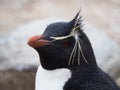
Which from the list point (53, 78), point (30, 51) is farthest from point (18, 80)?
point (53, 78)

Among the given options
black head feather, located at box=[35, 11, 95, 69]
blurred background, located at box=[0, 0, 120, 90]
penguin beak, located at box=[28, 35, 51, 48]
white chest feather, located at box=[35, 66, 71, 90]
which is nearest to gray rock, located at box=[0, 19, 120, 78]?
blurred background, located at box=[0, 0, 120, 90]

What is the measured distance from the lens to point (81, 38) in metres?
3.58

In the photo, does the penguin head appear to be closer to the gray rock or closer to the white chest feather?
the white chest feather

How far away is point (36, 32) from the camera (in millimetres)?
6512

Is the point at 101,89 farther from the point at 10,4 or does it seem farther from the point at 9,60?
the point at 10,4

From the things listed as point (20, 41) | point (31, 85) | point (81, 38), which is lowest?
point (31, 85)

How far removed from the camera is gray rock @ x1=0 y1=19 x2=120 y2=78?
20.3 feet

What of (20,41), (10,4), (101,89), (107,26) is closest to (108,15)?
Answer: (107,26)

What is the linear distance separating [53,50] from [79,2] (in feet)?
17.0

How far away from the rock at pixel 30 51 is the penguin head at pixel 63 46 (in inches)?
96.7

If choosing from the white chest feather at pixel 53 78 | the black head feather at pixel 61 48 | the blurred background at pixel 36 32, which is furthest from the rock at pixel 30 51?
the black head feather at pixel 61 48

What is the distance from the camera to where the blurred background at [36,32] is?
239 inches

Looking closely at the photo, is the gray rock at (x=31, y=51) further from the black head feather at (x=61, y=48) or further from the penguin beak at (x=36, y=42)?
the penguin beak at (x=36, y=42)

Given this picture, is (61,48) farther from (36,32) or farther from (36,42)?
(36,32)
